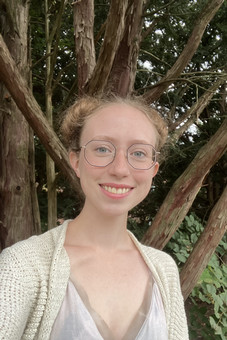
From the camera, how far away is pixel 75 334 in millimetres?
1099

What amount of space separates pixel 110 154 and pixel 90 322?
0.47m

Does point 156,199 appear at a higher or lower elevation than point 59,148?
lower

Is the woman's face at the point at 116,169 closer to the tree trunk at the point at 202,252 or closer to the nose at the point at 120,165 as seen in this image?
the nose at the point at 120,165

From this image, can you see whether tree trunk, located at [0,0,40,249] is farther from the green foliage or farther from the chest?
the chest

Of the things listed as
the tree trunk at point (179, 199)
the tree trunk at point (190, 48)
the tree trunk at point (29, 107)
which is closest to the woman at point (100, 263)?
the tree trunk at point (29, 107)

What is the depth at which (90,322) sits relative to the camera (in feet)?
3.68

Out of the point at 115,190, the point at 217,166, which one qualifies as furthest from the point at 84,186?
the point at 217,166

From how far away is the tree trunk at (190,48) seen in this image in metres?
2.44

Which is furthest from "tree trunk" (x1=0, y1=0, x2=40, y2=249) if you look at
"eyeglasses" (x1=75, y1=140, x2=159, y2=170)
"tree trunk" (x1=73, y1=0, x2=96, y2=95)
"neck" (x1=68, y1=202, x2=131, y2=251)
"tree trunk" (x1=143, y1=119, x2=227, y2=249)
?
"eyeglasses" (x1=75, y1=140, x2=159, y2=170)

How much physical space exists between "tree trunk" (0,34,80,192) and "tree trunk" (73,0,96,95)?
0.31 meters

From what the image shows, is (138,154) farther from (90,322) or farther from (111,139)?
(90,322)

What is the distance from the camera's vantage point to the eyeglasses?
118cm

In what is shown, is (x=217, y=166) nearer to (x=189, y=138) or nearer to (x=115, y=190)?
(x=189, y=138)

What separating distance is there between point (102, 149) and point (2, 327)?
21.5 inches
